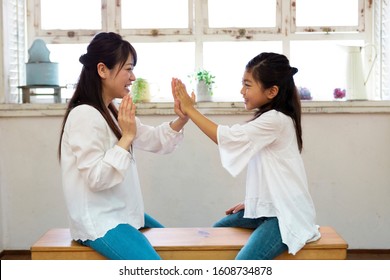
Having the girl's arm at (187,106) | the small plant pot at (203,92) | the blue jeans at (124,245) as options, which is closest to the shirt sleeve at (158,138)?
the girl's arm at (187,106)

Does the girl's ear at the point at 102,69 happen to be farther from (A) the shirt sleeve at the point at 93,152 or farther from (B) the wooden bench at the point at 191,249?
(B) the wooden bench at the point at 191,249

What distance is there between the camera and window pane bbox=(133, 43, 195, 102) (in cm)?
352

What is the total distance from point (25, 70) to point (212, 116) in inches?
44.6

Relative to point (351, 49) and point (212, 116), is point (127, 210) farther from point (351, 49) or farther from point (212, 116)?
point (351, 49)

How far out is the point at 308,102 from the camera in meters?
3.24

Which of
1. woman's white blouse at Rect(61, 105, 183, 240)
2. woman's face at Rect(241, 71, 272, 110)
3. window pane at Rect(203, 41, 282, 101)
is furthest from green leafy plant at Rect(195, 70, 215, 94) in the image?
woman's white blouse at Rect(61, 105, 183, 240)

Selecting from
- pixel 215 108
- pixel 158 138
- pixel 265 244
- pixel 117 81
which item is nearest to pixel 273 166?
pixel 265 244

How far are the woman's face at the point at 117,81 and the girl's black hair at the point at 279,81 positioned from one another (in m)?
0.42

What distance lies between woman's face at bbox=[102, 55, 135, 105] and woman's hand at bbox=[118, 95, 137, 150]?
0.45ft

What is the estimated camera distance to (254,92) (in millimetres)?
→ 2104

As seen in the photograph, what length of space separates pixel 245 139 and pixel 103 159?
0.49 metres
